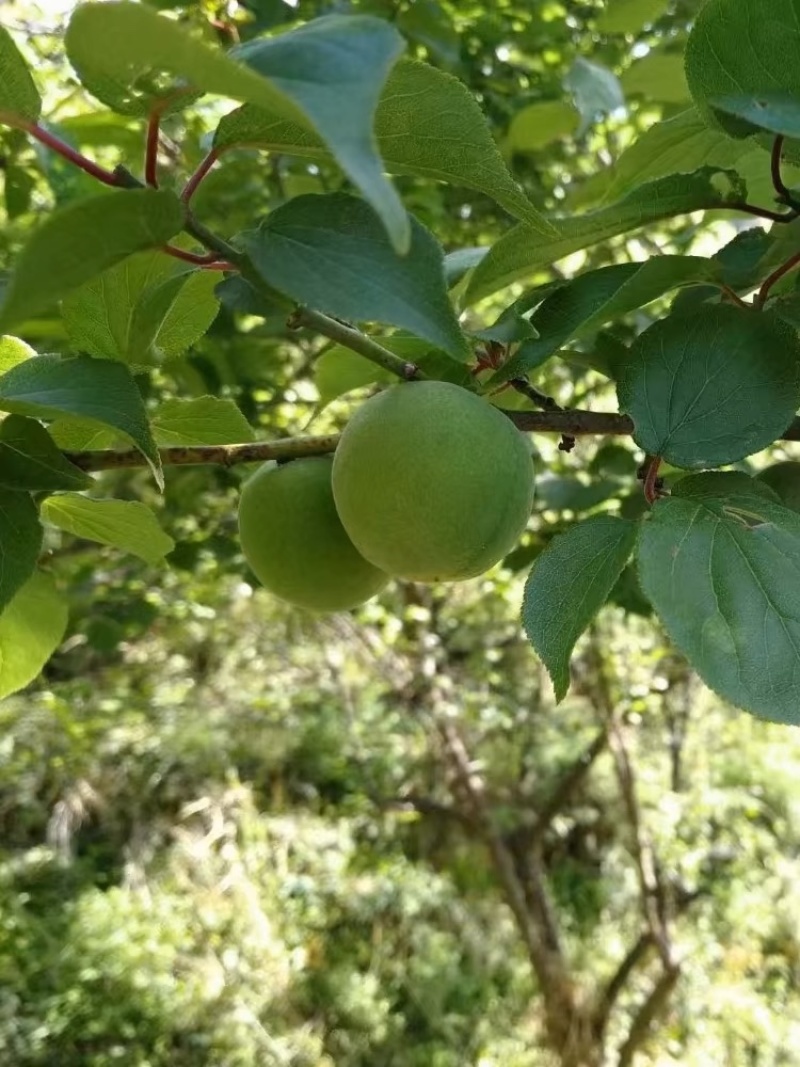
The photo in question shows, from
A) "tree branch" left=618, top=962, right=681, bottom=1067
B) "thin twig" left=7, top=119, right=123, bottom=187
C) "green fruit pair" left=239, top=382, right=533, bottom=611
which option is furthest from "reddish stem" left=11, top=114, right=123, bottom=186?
"tree branch" left=618, top=962, right=681, bottom=1067

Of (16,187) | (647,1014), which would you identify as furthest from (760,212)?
(647,1014)

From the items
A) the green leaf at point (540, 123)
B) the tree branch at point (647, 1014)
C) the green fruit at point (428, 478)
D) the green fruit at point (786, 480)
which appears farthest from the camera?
the tree branch at point (647, 1014)

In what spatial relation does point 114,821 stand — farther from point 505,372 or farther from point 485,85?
point 505,372

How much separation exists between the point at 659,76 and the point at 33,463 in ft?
4.28

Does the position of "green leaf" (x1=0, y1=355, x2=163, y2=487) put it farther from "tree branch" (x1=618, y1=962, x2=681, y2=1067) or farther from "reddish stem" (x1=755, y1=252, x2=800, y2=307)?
"tree branch" (x1=618, y1=962, x2=681, y2=1067)

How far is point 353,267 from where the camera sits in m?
0.47

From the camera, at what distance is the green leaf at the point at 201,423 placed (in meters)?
0.80

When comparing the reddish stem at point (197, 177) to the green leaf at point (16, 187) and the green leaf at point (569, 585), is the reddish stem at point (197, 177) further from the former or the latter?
the green leaf at point (16, 187)

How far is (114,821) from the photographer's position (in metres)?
4.87

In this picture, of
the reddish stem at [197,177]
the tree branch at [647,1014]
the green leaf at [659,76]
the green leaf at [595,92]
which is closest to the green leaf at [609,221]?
the reddish stem at [197,177]

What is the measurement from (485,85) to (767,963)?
4475 mm

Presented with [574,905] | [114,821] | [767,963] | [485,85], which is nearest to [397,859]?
[574,905]

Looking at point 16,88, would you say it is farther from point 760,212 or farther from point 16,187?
point 16,187

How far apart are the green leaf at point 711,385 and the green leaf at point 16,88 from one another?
0.42m
